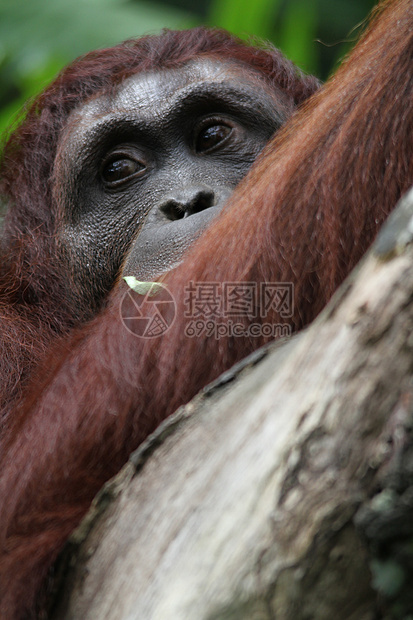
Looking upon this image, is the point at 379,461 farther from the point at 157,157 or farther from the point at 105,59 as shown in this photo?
the point at 105,59

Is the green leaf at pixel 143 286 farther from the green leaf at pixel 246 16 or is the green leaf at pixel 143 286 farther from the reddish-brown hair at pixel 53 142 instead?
the green leaf at pixel 246 16

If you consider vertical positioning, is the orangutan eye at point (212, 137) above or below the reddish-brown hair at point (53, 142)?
below

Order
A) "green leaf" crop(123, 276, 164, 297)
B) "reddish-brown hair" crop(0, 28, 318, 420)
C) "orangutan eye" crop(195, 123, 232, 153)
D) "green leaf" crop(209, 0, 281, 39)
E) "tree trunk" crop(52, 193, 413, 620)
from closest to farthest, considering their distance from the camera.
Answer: "tree trunk" crop(52, 193, 413, 620)
"green leaf" crop(123, 276, 164, 297)
"reddish-brown hair" crop(0, 28, 318, 420)
"orangutan eye" crop(195, 123, 232, 153)
"green leaf" crop(209, 0, 281, 39)

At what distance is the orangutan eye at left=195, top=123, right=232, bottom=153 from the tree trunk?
1592mm

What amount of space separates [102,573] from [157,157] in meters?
1.55

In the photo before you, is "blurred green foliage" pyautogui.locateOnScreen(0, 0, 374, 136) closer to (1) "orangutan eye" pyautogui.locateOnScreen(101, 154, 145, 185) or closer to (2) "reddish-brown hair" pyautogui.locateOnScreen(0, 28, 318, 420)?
(2) "reddish-brown hair" pyautogui.locateOnScreen(0, 28, 318, 420)

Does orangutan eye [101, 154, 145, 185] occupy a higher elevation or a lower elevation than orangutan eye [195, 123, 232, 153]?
higher

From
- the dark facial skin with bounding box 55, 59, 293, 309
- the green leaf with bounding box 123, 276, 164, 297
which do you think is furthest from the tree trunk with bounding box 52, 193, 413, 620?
the dark facial skin with bounding box 55, 59, 293, 309

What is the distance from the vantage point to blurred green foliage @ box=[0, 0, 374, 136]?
4043 millimetres

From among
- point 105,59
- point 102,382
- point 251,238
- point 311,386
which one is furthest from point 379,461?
point 105,59

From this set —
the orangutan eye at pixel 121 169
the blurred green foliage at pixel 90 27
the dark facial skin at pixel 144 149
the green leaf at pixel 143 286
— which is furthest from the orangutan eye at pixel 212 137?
the blurred green foliage at pixel 90 27

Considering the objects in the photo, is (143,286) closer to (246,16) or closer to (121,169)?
(121,169)

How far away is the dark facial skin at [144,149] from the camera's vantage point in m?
2.40

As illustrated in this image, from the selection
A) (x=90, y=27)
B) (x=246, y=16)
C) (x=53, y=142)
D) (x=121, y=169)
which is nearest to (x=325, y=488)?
(x=121, y=169)
